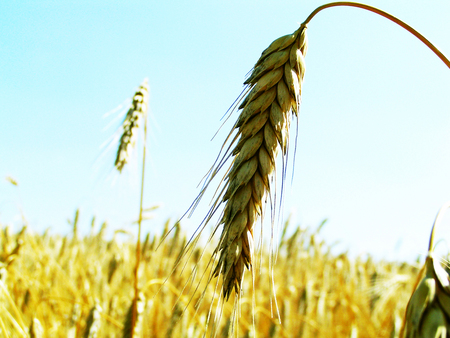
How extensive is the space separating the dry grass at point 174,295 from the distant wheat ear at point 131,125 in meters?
0.56

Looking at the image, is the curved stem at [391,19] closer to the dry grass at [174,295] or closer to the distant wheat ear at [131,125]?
the distant wheat ear at [131,125]

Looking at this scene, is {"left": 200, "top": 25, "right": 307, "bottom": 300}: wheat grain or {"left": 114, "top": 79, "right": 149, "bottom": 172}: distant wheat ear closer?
{"left": 200, "top": 25, "right": 307, "bottom": 300}: wheat grain

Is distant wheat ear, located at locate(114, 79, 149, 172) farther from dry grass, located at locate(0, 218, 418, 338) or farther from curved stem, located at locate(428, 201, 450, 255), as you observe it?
curved stem, located at locate(428, 201, 450, 255)

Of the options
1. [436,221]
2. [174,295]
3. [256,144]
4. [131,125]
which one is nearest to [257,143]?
[256,144]

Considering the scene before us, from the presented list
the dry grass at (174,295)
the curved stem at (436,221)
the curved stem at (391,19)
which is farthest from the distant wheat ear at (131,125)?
the curved stem at (436,221)

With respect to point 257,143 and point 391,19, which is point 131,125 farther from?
point 391,19

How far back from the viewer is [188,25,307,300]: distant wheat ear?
77 centimetres

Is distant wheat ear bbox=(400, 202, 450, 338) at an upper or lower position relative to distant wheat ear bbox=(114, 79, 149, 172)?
lower

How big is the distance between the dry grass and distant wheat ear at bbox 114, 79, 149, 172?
0.56 meters

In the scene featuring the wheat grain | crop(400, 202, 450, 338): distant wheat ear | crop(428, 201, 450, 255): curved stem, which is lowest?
crop(400, 202, 450, 338): distant wheat ear

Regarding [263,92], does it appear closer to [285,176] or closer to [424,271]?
[285,176]

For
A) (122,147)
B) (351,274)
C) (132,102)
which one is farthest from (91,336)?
(351,274)

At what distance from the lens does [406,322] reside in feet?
2.02

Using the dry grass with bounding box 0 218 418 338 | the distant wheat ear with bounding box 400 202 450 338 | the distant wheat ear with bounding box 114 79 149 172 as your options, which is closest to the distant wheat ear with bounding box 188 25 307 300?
the distant wheat ear with bounding box 400 202 450 338
